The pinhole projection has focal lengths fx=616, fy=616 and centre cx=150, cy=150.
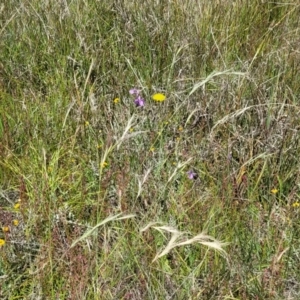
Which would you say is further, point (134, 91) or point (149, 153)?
point (134, 91)

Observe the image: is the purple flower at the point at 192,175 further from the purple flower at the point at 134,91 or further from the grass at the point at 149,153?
the purple flower at the point at 134,91

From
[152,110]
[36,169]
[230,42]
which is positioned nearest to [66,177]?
[36,169]

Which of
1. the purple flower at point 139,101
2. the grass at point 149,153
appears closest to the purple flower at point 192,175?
the grass at point 149,153

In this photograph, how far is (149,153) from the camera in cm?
189

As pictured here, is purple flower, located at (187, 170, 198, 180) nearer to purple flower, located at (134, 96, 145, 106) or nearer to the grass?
the grass

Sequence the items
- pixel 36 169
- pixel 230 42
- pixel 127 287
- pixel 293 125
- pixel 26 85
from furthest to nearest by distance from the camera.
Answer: pixel 230 42
pixel 26 85
pixel 293 125
pixel 36 169
pixel 127 287

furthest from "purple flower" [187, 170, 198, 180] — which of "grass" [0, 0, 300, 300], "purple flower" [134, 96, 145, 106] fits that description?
"purple flower" [134, 96, 145, 106]

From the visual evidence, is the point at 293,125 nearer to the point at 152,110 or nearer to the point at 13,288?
the point at 152,110

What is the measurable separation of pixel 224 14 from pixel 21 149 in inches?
45.0

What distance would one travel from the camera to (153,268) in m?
1.47

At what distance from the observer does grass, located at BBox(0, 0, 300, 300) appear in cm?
150

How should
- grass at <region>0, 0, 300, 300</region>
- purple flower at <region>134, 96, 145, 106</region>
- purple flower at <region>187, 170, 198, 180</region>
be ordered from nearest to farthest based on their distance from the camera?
grass at <region>0, 0, 300, 300</region> < purple flower at <region>187, 170, 198, 180</region> < purple flower at <region>134, 96, 145, 106</region>

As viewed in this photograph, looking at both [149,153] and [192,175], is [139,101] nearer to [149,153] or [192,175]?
[149,153]

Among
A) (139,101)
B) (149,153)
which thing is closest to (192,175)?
(149,153)
